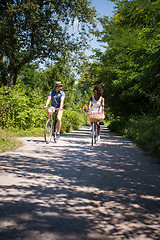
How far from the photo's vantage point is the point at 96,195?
363cm

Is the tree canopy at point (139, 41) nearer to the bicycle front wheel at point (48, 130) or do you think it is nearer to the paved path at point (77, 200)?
the paved path at point (77, 200)

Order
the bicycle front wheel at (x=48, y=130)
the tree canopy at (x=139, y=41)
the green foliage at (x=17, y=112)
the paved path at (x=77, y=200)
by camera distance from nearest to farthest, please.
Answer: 1. the paved path at (x=77, y=200)
2. the tree canopy at (x=139, y=41)
3. the bicycle front wheel at (x=48, y=130)
4. the green foliage at (x=17, y=112)

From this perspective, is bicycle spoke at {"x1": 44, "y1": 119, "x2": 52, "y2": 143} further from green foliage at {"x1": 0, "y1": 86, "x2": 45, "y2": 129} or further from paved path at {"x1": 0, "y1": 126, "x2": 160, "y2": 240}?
paved path at {"x1": 0, "y1": 126, "x2": 160, "y2": 240}

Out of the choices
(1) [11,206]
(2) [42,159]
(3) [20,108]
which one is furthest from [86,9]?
(1) [11,206]

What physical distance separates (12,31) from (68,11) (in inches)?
143

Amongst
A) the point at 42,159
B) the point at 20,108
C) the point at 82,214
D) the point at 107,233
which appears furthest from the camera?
the point at 20,108

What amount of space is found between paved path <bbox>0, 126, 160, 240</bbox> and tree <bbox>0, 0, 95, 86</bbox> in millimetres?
11183

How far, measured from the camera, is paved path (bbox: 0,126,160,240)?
2.49 metres

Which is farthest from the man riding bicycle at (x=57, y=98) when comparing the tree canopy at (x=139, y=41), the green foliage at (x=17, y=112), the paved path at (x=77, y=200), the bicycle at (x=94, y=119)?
the paved path at (x=77, y=200)

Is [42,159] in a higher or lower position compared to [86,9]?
lower

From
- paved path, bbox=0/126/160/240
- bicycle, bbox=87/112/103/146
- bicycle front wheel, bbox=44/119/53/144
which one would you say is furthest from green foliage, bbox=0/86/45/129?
paved path, bbox=0/126/160/240

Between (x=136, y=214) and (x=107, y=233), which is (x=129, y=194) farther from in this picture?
(x=107, y=233)

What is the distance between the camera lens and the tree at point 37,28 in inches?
587

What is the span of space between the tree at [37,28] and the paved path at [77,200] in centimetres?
1118
